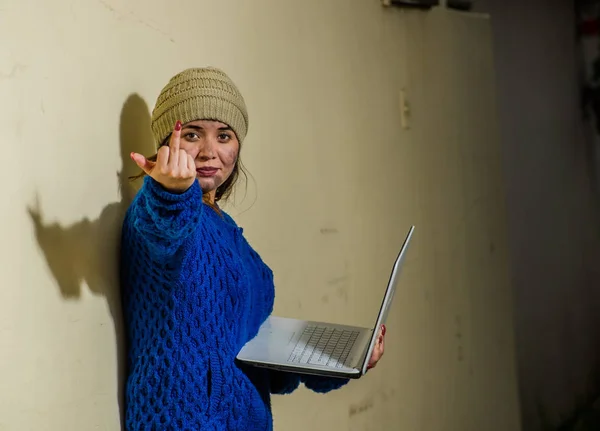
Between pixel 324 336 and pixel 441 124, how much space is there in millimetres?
937

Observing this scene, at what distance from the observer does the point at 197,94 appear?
0.80m

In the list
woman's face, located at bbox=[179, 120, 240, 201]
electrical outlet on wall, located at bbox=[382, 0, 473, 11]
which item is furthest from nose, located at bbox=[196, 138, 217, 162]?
electrical outlet on wall, located at bbox=[382, 0, 473, 11]

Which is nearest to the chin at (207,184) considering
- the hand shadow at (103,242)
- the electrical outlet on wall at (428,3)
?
the hand shadow at (103,242)

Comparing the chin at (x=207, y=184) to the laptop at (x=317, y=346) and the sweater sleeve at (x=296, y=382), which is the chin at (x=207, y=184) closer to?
the laptop at (x=317, y=346)

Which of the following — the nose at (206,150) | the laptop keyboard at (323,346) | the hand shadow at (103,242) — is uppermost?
the nose at (206,150)

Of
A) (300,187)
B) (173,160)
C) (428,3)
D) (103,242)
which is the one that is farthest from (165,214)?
(428,3)

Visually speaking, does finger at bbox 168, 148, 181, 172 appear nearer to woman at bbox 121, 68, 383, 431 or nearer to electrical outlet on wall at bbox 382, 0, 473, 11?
woman at bbox 121, 68, 383, 431

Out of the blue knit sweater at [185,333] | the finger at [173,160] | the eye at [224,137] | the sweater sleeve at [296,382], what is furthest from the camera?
the sweater sleeve at [296,382]

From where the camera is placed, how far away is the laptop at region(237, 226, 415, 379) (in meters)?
0.77

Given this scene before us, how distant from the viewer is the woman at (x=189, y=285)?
652 mm

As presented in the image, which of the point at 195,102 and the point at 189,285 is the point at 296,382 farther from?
the point at 195,102

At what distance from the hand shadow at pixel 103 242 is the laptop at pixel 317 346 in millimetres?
181

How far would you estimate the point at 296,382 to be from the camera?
3.21 ft

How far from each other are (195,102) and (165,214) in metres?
0.22
